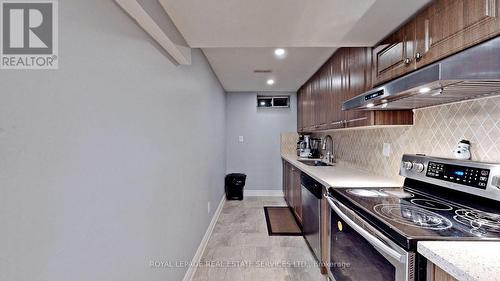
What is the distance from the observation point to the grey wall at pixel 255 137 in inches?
196

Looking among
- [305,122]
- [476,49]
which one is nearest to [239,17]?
[476,49]

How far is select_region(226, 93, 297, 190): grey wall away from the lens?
16.3 ft

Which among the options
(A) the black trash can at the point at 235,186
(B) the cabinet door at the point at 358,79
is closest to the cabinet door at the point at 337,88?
(B) the cabinet door at the point at 358,79

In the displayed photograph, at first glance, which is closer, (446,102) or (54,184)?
(54,184)

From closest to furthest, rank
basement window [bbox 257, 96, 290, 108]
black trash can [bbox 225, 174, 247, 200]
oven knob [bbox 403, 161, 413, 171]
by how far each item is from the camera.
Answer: oven knob [bbox 403, 161, 413, 171], black trash can [bbox 225, 174, 247, 200], basement window [bbox 257, 96, 290, 108]

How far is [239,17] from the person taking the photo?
60.9 inches

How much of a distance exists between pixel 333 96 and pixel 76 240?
254 centimetres

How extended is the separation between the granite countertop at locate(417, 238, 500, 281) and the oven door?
93 mm

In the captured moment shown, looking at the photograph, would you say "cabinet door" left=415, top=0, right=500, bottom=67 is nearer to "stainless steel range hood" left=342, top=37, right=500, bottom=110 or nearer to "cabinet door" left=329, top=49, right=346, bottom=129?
"stainless steel range hood" left=342, top=37, right=500, bottom=110

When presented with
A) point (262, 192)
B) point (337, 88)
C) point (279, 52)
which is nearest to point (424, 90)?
point (337, 88)

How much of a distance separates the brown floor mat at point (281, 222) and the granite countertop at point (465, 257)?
7.65 feet

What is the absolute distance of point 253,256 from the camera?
2.51 metres

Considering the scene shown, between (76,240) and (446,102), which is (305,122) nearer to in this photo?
(446,102)

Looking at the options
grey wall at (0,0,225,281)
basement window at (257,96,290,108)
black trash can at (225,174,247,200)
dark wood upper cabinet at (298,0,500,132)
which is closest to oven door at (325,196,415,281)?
dark wood upper cabinet at (298,0,500,132)
